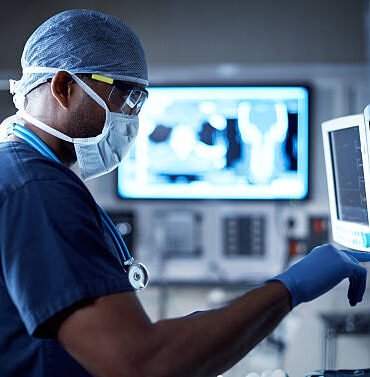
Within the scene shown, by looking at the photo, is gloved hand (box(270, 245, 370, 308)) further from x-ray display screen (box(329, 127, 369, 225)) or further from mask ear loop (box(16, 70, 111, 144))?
mask ear loop (box(16, 70, 111, 144))

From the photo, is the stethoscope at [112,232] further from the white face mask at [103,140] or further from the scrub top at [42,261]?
the scrub top at [42,261]

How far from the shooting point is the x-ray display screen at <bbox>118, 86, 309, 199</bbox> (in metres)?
2.96

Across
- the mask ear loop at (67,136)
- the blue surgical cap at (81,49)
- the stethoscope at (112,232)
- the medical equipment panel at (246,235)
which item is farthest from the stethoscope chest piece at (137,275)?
the medical equipment panel at (246,235)

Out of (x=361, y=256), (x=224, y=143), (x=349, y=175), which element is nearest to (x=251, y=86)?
(x=224, y=143)

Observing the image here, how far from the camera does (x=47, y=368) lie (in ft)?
3.13

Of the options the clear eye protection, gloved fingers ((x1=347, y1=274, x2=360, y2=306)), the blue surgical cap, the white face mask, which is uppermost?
the blue surgical cap

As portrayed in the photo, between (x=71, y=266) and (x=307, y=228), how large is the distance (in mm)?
2346

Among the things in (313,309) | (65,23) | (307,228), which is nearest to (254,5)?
(307,228)

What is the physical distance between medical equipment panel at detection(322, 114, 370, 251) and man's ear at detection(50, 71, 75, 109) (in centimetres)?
61

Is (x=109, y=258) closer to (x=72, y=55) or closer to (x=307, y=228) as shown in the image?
(x=72, y=55)

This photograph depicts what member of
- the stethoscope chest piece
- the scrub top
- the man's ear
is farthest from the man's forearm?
the man's ear

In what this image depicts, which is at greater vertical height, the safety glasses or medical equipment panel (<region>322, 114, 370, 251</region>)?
the safety glasses

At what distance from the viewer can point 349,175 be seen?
133 cm

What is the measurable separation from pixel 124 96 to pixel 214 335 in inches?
22.1
